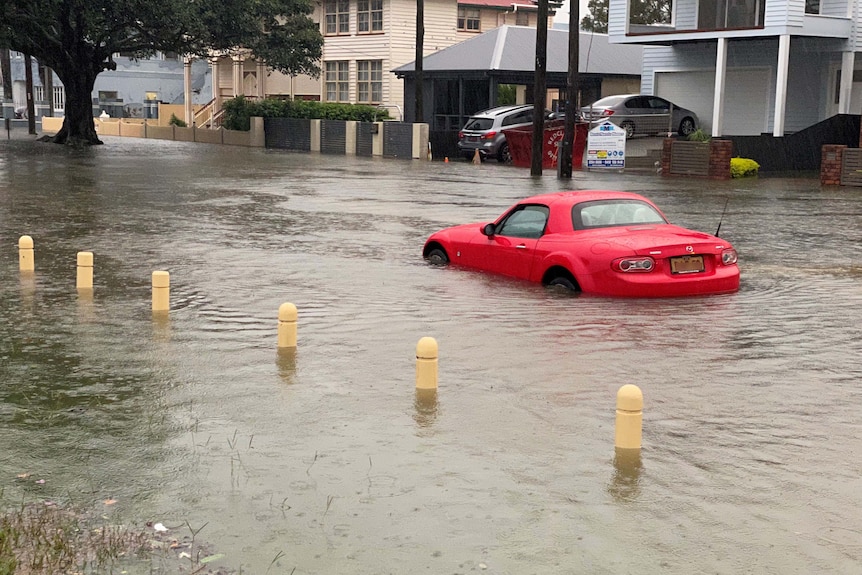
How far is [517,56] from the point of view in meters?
50.7

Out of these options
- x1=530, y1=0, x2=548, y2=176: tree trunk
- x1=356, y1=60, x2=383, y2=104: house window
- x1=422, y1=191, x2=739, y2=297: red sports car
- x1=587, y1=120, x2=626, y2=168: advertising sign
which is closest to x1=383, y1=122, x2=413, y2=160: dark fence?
x1=356, y1=60, x2=383, y2=104: house window

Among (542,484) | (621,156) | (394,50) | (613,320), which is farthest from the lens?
(394,50)

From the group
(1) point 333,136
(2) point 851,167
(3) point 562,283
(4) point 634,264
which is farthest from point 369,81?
(4) point 634,264

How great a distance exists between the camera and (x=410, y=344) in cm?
1065

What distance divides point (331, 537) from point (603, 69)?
48689mm

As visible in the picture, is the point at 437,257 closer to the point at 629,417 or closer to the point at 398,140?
the point at 629,417

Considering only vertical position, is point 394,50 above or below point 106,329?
above

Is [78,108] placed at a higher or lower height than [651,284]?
higher

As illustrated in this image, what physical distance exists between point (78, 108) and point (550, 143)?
2226 cm

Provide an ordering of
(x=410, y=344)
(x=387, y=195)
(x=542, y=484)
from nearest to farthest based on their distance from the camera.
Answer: (x=542, y=484) < (x=410, y=344) < (x=387, y=195)

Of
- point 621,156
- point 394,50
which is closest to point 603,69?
point 394,50

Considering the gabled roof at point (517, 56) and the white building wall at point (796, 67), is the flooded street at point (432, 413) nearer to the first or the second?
the white building wall at point (796, 67)

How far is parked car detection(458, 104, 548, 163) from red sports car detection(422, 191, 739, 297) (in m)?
28.7

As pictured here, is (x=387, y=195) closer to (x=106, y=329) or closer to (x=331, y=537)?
(x=106, y=329)
